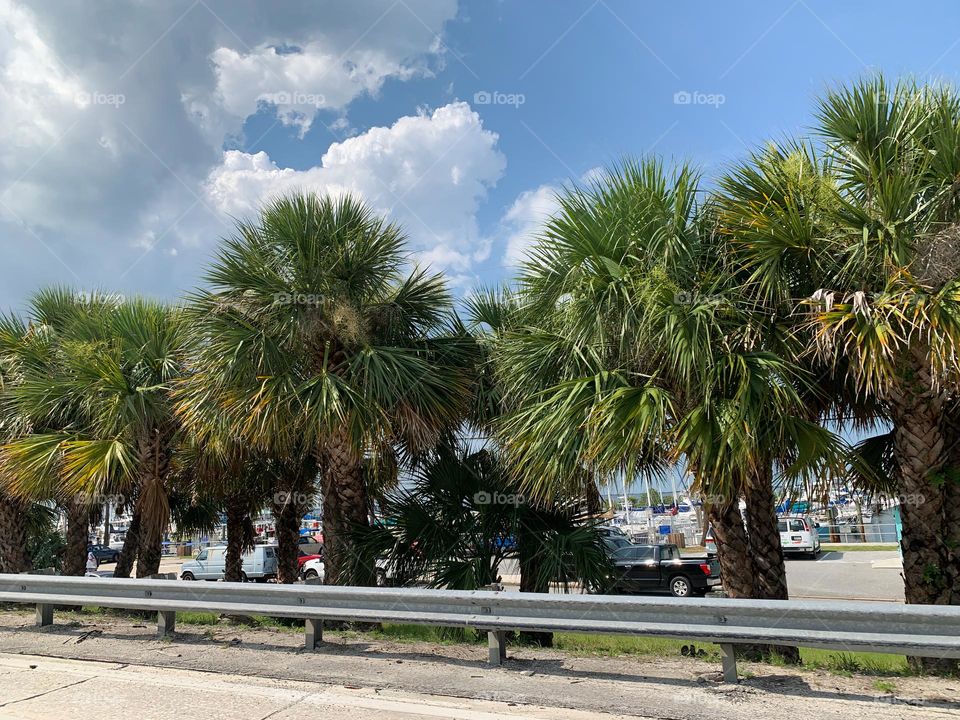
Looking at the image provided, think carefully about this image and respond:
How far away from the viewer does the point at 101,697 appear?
5051 millimetres

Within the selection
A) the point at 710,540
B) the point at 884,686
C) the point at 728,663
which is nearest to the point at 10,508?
the point at 728,663

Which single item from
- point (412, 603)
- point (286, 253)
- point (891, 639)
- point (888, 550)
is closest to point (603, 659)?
point (412, 603)

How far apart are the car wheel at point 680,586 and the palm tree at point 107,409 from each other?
51.3ft

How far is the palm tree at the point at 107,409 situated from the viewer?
10.2m

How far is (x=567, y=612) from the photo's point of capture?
5367 mm

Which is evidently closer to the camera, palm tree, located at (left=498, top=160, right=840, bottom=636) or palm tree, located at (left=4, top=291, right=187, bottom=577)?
palm tree, located at (left=498, top=160, right=840, bottom=636)

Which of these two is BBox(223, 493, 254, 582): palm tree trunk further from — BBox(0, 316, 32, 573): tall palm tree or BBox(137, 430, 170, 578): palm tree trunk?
BBox(0, 316, 32, 573): tall palm tree

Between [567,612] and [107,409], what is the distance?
26.1 feet

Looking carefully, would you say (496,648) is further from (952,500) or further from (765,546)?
(952,500)

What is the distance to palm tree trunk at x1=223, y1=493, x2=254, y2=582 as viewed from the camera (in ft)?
49.3

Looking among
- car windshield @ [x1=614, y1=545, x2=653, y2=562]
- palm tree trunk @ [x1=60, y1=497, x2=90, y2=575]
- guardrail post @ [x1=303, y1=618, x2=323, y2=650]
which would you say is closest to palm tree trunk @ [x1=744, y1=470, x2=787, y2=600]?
guardrail post @ [x1=303, y1=618, x2=323, y2=650]

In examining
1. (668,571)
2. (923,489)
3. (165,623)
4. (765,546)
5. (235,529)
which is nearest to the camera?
(923,489)

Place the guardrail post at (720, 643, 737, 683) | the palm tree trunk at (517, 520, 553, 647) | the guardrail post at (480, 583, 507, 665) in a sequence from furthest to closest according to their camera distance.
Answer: the palm tree trunk at (517, 520, 553, 647)
the guardrail post at (480, 583, 507, 665)
the guardrail post at (720, 643, 737, 683)

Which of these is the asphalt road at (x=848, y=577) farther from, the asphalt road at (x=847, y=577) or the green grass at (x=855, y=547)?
the green grass at (x=855, y=547)
